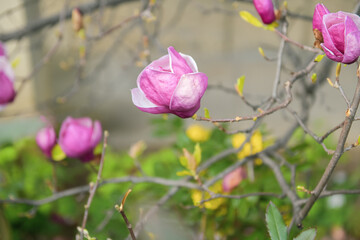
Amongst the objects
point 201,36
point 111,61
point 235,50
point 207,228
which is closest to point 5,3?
point 111,61

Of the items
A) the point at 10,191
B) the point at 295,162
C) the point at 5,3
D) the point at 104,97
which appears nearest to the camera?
the point at 295,162

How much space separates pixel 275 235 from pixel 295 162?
0.91ft

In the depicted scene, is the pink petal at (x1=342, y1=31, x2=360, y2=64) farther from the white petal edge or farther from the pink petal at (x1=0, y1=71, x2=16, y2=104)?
the pink petal at (x1=0, y1=71, x2=16, y2=104)

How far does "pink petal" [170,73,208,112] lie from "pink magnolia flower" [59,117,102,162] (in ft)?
A: 0.84

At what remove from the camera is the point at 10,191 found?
87 centimetres

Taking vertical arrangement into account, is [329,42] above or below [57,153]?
above

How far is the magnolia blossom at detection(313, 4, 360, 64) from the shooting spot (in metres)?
0.28

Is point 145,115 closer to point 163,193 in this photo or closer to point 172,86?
point 163,193

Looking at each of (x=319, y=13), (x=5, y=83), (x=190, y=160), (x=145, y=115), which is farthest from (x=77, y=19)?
(x=145, y=115)

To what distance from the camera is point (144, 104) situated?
321 millimetres

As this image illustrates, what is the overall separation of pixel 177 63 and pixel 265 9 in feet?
0.55

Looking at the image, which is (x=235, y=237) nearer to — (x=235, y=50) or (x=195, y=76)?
(x=195, y=76)

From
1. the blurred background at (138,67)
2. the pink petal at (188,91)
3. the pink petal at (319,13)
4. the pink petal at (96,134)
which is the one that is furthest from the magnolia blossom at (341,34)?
the blurred background at (138,67)

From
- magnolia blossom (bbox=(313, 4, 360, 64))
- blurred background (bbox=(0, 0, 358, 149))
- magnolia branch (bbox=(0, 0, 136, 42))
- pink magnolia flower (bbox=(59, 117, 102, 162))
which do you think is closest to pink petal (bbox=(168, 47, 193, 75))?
magnolia blossom (bbox=(313, 4, 360, 64))
